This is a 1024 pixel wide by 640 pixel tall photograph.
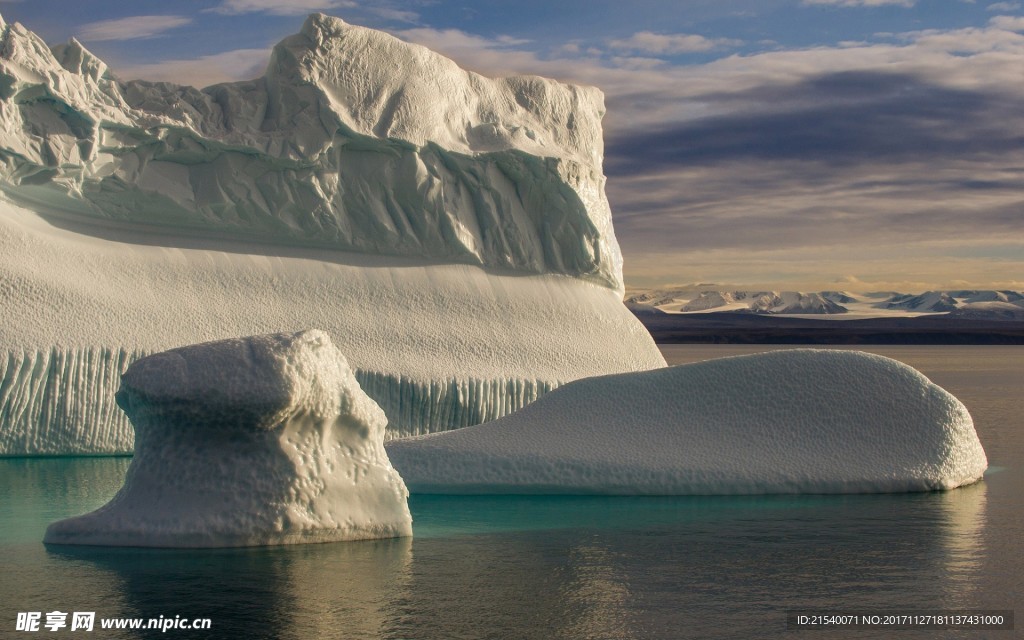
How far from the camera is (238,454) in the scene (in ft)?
27.9

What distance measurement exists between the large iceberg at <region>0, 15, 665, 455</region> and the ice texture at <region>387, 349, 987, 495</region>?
17.9 feet

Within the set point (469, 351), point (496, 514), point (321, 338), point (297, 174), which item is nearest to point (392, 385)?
point (469, 351)

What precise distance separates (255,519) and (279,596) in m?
1.59

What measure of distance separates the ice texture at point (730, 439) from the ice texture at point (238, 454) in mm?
3448

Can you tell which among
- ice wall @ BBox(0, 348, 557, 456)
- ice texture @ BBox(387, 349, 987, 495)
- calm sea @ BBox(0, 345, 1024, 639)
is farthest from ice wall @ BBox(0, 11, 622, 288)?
calm sea @ BBox(0, 345, 1024, 639)

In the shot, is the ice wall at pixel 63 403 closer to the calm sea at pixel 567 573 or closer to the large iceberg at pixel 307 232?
the large iceberg at pixel 307 232

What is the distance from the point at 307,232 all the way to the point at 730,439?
1013 cm

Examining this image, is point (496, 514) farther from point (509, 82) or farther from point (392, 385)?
point (509, 82)

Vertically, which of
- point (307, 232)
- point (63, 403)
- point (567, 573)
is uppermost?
point (307, 232)

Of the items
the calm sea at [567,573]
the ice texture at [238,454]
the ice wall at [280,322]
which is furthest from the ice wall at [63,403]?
the ice texture at [238,454]

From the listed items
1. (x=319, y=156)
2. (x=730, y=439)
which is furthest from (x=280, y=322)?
(x=730, y=439)

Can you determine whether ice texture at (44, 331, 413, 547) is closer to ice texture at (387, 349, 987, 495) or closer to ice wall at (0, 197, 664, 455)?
ice texture at (387, 349, 987, 495)

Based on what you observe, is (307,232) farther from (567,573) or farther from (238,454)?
(567,573)

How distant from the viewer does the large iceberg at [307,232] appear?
1653cm
